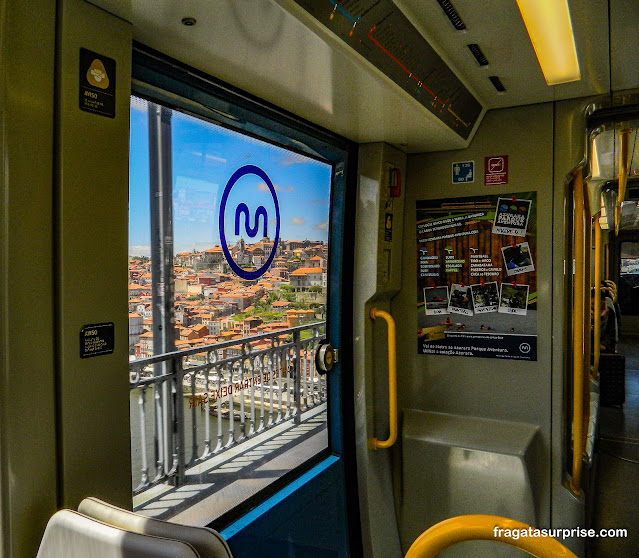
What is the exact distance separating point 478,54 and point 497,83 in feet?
1.27

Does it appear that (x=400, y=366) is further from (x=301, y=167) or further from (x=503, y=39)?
(x=503, y=39)

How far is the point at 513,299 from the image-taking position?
2.84m

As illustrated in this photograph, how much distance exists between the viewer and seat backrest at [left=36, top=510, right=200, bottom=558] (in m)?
0.99

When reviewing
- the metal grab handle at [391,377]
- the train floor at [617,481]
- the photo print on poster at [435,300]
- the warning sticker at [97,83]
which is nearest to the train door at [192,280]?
the warning sticker at [97,83]

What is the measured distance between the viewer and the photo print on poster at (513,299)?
281 centimetres

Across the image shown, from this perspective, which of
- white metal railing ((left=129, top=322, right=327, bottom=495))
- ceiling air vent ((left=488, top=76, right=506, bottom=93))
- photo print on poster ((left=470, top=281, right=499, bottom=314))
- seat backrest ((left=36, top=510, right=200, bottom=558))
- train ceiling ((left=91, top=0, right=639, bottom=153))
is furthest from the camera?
white metal railing ((left=129, top=322, right=327, bottom=495))

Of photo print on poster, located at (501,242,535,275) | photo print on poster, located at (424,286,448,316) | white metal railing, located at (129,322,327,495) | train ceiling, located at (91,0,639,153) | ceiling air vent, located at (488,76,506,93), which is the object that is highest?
ceiling air vent, located at (488,76,506,93)

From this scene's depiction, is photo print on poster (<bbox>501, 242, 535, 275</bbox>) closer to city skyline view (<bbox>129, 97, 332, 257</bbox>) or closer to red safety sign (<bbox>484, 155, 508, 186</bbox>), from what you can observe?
red safety sign (<bbox>484, 155, 508, 186</bbox>)

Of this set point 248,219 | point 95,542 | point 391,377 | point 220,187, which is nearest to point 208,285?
point 248,219

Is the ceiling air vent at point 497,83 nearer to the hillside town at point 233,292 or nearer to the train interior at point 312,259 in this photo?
the train interior at point 312,259

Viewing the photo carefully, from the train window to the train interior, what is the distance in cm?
2

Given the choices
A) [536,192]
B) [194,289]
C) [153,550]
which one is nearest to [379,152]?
[536,192]

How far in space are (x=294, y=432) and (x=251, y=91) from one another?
93.3 inches

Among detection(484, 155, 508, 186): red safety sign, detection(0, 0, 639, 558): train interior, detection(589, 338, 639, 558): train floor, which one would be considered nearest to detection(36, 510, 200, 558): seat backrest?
detection(0, 0, 639, 558): train interior
